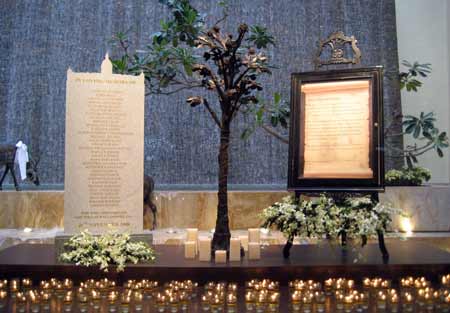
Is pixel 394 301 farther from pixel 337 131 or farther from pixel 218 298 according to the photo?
pixel 337 131

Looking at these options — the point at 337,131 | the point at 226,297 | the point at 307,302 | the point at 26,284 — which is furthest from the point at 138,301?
the point at 337,131

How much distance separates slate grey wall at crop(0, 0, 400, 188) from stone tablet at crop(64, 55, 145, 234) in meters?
3.42

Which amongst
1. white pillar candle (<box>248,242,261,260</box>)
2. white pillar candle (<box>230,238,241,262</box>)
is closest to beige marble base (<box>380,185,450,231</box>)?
white pillar candle (<box>248,242,261,260</box>)

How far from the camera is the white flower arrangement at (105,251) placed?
3.17m

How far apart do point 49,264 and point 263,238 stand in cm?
209

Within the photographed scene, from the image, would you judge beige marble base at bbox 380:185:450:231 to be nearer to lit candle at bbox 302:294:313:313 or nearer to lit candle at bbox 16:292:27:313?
lit candle at bbox 302:294:313:313

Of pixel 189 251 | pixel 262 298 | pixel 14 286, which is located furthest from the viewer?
pixel 189 251

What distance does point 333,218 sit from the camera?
326 centimetres

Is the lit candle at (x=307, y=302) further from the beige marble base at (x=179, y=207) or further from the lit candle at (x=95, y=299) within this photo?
the beige marble base at (x=179, y=207)

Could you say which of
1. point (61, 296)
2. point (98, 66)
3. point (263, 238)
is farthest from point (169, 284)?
point (98, 66)

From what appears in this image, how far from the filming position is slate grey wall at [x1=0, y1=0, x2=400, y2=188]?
23.1ft

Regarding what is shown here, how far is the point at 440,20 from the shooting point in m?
7.04

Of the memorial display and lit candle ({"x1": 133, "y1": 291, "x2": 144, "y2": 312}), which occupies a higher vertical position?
the memorial display

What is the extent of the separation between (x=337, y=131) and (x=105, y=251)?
1.76m
